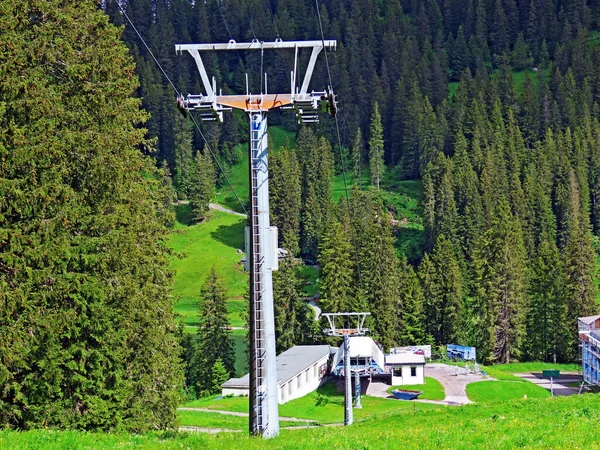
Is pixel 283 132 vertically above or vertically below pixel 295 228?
above

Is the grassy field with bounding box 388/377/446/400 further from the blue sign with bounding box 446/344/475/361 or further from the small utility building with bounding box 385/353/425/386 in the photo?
the blue sign with bounding box 446/344/475/361

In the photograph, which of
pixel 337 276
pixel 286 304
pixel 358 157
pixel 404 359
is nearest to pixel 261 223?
pixel 404 359

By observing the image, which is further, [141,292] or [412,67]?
[412,67]

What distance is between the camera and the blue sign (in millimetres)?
70312

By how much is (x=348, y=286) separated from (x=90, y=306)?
157 feet

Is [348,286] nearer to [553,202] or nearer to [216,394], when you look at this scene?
[216,394]

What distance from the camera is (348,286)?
70.8 m

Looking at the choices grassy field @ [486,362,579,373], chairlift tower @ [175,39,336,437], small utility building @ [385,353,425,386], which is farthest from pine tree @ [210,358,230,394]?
chairlift tower @ [175,39,336,437]

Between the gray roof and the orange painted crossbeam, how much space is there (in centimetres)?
3306

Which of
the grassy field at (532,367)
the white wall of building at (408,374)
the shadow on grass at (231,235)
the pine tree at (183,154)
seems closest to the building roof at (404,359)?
the white wall of building at (408,374)

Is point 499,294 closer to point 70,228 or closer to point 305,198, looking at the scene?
point 305,198

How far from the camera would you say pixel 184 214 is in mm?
123750

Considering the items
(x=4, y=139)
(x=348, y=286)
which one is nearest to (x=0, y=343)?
(x=4, y=139)

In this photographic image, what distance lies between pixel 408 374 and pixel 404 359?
131 centimetres
